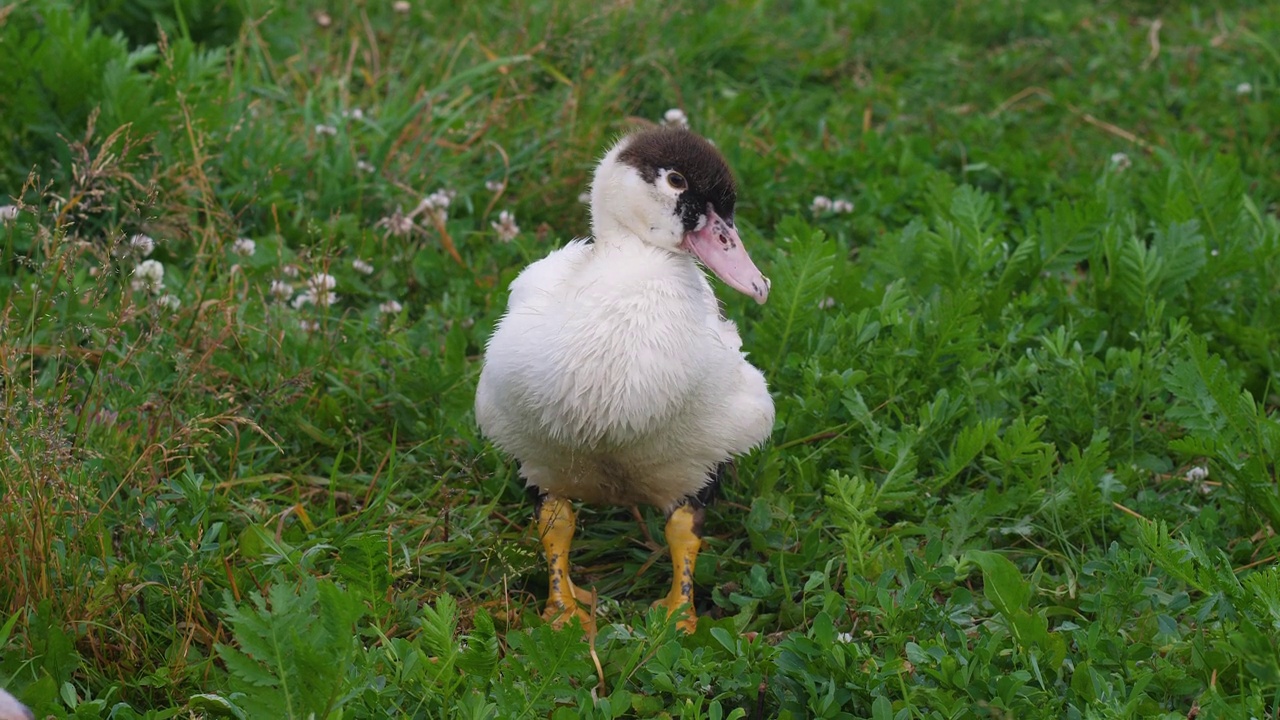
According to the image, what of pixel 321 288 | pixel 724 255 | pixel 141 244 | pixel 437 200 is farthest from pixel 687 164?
pixel 437 200

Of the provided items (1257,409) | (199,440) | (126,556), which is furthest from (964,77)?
(126,556)

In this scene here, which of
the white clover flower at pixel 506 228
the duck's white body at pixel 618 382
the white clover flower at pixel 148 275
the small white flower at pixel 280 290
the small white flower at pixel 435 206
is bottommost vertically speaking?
the white clover flower at pixel 506 228

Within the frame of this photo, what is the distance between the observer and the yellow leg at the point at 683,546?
367 centimetres

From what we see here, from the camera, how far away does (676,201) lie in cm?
352

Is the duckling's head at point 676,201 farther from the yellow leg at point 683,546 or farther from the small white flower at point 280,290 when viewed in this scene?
the small white flower at point 280,290

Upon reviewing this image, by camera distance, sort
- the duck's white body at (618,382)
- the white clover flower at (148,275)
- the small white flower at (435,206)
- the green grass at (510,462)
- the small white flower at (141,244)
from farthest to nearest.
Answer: the small white flower at (435,206), the white clover flower at (148,275), the small white flower at (141,244), the duck's white body at (618,382), the green grass at (510,462)

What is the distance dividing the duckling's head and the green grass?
69 centimetres

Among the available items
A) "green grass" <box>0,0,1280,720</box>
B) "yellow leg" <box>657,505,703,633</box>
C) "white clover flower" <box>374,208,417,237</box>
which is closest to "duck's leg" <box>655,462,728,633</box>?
"yellow leg" <box>657,505,703,633</box>

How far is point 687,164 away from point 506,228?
1866 mm

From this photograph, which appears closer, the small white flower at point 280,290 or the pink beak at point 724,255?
the pink beak at point 724,255

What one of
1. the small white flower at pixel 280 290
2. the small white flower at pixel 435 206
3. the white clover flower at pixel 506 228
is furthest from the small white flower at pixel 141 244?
the white clover flower at pixel 506 228

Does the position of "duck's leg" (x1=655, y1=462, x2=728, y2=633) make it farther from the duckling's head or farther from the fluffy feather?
the duckling's head

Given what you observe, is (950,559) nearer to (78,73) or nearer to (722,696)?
(722,696)

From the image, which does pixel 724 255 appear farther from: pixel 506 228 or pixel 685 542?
pixel 506 228
